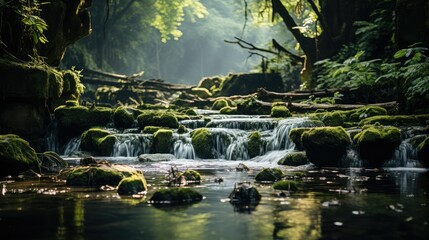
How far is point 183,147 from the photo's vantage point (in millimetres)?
16422

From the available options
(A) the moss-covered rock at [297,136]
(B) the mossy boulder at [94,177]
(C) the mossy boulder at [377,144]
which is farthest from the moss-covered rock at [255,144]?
(B) the mossy boulder at [94,177]

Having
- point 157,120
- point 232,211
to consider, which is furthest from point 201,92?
point 232,211

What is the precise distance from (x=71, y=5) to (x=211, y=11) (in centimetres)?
6499

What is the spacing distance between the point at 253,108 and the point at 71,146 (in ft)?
27.0

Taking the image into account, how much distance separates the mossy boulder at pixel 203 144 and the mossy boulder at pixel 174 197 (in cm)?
894

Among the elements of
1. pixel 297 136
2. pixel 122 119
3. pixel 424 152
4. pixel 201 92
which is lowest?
pixel 424 152

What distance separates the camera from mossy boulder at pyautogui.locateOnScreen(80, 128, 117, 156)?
16.6 m

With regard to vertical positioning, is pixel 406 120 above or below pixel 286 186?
above

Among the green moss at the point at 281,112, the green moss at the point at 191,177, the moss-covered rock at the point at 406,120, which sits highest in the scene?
the green moss at the point at 281,112

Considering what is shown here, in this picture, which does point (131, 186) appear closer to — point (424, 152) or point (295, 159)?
point (295, 159)

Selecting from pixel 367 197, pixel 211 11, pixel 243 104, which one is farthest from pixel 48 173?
pixel 211 11

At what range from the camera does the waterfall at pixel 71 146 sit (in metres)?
17.5

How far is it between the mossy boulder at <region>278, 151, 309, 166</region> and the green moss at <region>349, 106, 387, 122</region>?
13.1ft

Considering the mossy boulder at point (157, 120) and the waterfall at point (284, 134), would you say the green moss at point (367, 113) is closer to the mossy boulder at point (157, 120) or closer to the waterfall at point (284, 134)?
the waterfall at point (284, 134)
